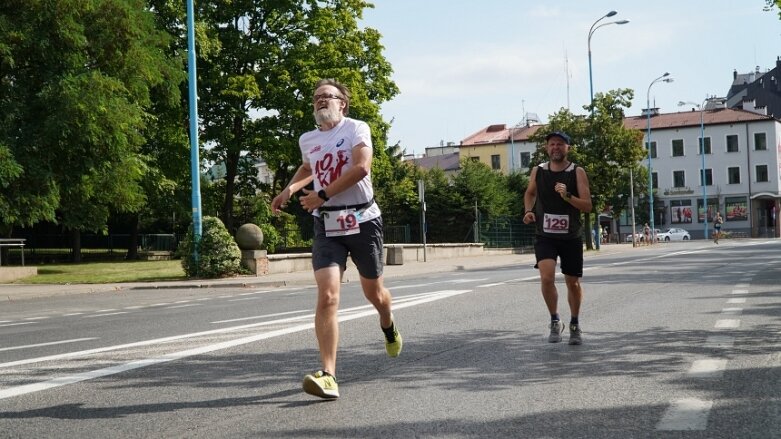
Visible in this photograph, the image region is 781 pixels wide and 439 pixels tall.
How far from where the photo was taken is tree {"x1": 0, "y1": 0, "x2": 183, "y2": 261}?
24.5m

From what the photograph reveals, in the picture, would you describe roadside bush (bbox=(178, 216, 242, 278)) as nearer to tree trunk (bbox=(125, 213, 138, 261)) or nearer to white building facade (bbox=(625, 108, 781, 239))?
tree trunk (bbox=(125, 213, 138, 261))

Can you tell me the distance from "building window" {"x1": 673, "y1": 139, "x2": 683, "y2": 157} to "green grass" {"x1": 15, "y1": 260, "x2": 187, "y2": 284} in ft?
232

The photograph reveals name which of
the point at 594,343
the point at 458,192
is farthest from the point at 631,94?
the point at 594,343

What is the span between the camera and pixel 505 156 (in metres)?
102

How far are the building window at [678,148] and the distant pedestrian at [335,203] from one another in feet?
302

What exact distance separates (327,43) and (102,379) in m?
32.7

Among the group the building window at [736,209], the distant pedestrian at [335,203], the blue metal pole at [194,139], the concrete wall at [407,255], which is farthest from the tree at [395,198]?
the building window at [736,209]

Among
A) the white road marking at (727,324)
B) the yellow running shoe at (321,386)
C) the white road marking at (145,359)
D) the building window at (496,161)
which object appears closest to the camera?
the yellow running shoe at (321,386)

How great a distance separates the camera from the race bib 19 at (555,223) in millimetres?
8297

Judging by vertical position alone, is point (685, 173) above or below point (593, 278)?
above

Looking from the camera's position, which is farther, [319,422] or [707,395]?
[707,395]

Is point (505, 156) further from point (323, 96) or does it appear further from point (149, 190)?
point (323, 96)

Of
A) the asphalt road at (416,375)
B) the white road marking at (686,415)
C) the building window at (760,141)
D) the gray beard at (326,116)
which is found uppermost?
the building window at (760,141)

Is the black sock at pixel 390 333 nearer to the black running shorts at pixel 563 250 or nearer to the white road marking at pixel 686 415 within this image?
the white road marking at pixel 686 415
